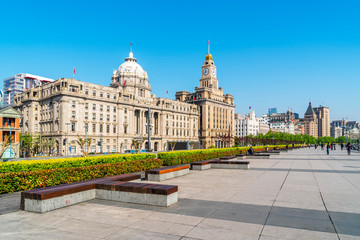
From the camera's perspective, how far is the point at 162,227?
298 inches

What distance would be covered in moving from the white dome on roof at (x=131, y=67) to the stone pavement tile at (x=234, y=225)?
3904 inches

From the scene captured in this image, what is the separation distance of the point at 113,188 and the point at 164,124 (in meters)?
92.0

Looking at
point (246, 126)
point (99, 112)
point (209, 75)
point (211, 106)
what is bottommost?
point (246, 126)

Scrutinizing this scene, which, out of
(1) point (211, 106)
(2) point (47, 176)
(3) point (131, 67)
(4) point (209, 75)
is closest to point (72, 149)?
(3) point (131, 67)

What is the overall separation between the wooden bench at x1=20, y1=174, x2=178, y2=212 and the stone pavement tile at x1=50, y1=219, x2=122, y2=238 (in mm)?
1756

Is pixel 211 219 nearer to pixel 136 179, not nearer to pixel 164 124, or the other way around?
pixel 136 179

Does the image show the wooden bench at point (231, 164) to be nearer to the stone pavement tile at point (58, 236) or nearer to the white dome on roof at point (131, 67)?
the stone pavement tile at point (58, 236)

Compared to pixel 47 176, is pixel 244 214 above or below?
below

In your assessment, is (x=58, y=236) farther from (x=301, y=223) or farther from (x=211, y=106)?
(x=211, y=106)

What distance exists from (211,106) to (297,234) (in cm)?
12579

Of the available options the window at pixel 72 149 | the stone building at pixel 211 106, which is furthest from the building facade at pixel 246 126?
the window at pixel 72 149

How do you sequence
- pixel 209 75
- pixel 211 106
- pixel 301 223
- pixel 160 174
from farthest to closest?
pixel 209 75 → pixel 211 106 → pixel 160 174 → pixel 301 223

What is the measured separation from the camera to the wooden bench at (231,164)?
23.1m

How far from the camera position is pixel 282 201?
35.2ft
